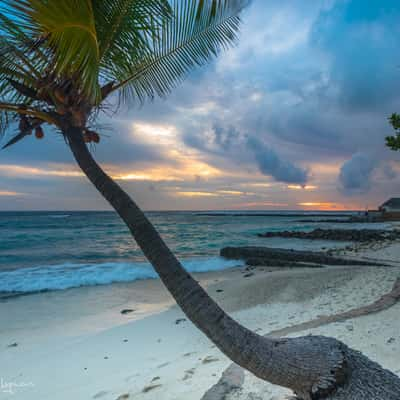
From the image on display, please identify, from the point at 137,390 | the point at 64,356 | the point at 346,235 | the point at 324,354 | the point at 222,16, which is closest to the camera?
the point at 324,354

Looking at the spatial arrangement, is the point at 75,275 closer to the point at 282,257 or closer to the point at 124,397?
the point at 282,257

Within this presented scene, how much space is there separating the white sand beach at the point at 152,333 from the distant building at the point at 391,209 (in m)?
51.2

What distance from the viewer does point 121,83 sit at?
3.04 meters

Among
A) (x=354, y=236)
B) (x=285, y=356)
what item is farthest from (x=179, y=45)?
(x=354, y=236)

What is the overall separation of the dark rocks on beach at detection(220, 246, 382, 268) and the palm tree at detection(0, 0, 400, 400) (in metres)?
11.4

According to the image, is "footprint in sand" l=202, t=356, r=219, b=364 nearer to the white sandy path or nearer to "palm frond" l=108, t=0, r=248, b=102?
the white sandy path

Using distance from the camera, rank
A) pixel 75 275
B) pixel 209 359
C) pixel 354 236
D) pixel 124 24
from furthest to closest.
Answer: pixel 354 236
pixel 75 275
pixel 209 359
pixel 124 24

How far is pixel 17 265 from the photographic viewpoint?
1700 cm

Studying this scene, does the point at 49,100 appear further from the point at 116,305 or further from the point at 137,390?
the point at 116,305

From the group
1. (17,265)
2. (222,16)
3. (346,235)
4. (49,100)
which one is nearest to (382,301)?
(222,16)

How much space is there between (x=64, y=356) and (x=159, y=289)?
5548 mm

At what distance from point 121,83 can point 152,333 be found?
5.11 m

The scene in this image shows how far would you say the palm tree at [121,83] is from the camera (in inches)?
80.0

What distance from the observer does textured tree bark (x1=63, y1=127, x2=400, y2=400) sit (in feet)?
6.67
